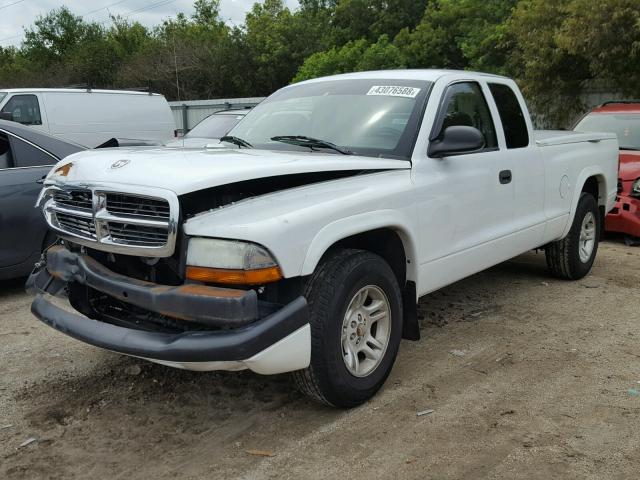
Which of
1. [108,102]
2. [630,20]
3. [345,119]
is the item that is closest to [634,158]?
[630,20]

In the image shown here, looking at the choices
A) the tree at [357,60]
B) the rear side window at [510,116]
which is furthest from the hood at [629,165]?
the tree at [357,60]

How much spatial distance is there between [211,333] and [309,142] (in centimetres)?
167

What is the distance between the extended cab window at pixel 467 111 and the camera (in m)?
4.48

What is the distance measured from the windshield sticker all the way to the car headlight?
1.95 metres

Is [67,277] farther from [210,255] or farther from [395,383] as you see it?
[395,383]

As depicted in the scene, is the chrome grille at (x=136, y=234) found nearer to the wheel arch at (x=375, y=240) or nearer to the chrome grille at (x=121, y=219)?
the chrome grille at (x=121, y=219)

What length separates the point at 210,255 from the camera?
3002mm

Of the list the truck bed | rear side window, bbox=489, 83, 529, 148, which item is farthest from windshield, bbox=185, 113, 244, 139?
rear side window, bbox=489, 83, 529, 148

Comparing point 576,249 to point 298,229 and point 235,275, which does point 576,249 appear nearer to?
point 298,229

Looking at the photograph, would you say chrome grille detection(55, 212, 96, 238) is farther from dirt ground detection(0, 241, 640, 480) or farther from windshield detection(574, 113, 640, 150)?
windshield detection(574, 113, 640, 150)

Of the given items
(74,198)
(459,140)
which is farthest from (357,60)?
(74,198)

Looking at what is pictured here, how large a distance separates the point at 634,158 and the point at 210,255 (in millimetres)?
7201

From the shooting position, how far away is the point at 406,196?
152 inches

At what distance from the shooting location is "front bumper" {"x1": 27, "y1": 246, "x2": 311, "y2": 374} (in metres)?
2.93
